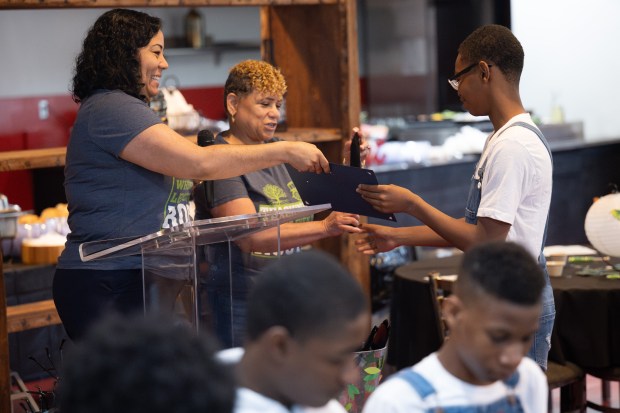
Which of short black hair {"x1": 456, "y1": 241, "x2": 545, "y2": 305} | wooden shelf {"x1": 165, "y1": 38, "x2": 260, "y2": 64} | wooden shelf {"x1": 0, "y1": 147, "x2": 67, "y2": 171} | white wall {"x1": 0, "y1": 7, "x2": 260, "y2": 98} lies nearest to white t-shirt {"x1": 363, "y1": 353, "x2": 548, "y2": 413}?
short black hair {"x1": 456, "y1": 241, "x2": 545, "y2": 305}

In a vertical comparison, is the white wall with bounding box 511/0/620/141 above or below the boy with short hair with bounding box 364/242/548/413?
above

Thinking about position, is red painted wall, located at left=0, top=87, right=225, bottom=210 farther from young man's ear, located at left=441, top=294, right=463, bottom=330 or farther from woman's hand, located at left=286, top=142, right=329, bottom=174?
young man's ear, located at left=441, top=294, right=463, bottom=330

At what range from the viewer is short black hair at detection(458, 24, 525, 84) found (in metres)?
2.78

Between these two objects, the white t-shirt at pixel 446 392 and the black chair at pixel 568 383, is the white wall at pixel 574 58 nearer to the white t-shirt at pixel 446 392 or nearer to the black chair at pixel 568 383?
the black chair at pixel 568 383

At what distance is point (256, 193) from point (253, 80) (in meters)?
0.40

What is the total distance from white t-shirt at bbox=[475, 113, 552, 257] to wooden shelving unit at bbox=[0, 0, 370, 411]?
5.31ft

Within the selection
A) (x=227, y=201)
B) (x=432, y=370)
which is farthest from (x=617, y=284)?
(x=432, y=370)

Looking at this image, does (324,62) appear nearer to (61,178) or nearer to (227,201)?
(227,201)

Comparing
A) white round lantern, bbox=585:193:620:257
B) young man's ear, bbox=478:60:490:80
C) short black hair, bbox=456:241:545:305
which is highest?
young man's ear, bbox=478:60:490:80

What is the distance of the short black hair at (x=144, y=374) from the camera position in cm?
105

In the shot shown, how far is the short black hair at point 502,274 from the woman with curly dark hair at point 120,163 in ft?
3.70

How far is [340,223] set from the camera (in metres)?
3.14

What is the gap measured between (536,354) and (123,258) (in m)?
1.18

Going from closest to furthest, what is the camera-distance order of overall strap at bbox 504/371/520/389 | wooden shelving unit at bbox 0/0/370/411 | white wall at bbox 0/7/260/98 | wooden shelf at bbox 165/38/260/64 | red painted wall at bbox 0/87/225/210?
1. overall strap at bbox 504/371/520/389
2. wooden shelving unit at bbox 0/0/370/411
3. red painted wall at bbox 0/87/225/210
4. white wall at bbox 0/7/260/98
5. wooden shelf at bbox 165/38/260/64
